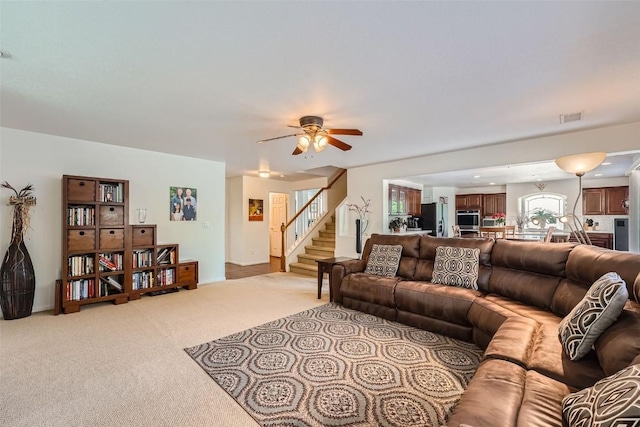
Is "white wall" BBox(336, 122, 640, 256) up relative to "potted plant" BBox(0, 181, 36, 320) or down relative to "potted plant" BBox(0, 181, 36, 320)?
up

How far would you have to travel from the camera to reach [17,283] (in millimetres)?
3518

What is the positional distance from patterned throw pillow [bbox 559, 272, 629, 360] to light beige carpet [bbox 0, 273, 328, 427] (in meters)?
2.00

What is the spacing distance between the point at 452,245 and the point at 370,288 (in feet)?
3.81

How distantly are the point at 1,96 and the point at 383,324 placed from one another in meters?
4.44

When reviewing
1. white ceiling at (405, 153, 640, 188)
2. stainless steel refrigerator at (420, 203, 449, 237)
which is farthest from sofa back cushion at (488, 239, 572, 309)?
stainless steel refrigerator at (420, 203, 449, 237)

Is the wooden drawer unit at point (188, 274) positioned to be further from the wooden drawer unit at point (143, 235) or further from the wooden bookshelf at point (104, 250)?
the wooden drawer unit at point (143, 235)

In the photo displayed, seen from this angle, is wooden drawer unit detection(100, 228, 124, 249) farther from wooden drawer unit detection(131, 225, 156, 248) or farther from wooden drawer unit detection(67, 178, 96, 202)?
wooden drawer unit detection(67, 178, 96, 202)

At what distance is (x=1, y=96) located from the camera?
2.67 metres

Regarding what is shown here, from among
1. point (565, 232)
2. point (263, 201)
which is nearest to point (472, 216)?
point (565, 232)

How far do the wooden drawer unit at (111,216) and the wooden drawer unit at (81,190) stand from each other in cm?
22

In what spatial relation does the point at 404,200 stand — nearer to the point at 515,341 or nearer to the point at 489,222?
the point at 489,222

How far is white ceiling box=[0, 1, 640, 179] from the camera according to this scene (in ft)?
5.25

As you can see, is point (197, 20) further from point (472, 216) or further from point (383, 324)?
point (472, 216)

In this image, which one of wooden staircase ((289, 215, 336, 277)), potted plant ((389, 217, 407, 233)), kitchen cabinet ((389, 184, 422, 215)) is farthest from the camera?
wooden staircase ((289, 215, 336, 277))
